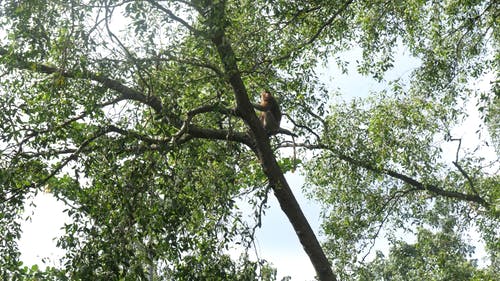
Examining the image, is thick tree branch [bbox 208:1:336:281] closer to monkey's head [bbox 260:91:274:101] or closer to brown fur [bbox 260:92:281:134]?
brown fur [bbox 260:92:281:134]

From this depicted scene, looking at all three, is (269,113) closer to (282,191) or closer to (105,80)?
(282,191)

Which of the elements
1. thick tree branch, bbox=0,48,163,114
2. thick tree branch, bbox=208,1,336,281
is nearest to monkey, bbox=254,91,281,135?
thick tree branch, bbox=208,1,336,281

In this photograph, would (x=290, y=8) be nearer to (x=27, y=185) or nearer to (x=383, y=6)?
(x=383, y=6)

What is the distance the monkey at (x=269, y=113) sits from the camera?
9.20 m

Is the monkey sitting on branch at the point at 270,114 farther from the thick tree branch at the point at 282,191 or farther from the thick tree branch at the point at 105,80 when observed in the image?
the thick tree branch at the point at 105,80

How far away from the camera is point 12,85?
7664 millimetres

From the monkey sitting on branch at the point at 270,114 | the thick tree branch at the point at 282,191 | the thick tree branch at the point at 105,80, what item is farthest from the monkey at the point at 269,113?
the thick tree branch at the point at 105,80

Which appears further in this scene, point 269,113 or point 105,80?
point 269,113

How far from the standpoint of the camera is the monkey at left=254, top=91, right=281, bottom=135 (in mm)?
9195

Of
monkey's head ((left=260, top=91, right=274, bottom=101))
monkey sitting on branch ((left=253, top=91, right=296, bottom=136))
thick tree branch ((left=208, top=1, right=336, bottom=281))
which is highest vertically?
monkey's head ((left=260, top=91, right=274, bottom=101))

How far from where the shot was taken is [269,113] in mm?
9297

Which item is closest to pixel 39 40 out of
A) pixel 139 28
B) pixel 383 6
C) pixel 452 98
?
pixel 139 28

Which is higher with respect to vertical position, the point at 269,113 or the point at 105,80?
the point at 269,113

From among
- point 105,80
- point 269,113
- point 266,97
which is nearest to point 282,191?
point 269,113
